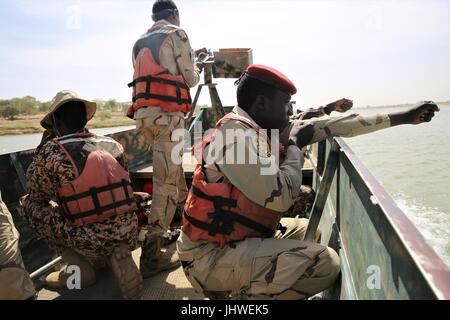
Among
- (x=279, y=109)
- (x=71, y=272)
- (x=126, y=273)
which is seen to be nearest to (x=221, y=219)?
(x=279, y=109)

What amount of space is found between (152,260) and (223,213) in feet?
3.51

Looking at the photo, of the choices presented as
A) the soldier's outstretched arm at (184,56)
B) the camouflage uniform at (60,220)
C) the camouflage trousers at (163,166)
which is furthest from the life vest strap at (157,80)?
the camouflage uniform at (60,220)

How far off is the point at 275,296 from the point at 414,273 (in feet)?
2.73

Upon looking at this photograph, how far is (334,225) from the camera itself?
2221mm

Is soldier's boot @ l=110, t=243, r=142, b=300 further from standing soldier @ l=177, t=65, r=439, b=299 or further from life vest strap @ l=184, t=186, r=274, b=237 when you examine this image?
life vest strap @ l=184, t=186, r=274, b=237

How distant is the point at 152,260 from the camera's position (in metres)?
2.53

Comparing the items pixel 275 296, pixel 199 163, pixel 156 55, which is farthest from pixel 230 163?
pixel 156 55

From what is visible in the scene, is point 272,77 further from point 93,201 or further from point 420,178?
point 420,178

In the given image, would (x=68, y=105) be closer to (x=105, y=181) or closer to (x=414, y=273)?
(x=105, y=181)

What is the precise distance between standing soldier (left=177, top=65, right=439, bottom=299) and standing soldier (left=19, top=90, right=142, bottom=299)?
626 mm

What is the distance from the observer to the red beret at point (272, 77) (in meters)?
1.73

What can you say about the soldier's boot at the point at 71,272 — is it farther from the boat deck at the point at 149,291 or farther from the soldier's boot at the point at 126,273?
the soldier's boot at the point at 126,273

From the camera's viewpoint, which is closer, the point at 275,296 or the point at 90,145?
the point at 275,296

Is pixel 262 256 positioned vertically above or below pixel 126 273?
above
